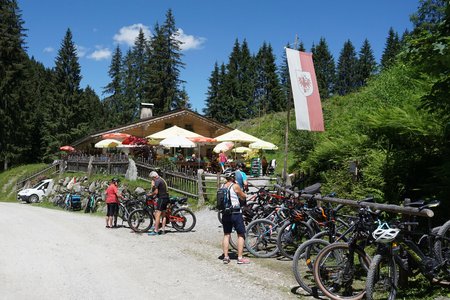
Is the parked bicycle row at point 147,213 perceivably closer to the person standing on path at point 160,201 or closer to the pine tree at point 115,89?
the person standing on path at point 160,201

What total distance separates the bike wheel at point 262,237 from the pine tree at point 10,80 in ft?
140

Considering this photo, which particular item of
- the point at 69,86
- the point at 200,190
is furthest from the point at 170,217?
the point at 69,86

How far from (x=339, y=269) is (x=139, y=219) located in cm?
841

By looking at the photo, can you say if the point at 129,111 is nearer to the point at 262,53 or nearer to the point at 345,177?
the point at 262,53

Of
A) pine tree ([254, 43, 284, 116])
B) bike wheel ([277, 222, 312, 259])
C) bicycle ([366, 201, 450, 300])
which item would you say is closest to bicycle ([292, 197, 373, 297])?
bicycle ([366, 201, 450, 300])

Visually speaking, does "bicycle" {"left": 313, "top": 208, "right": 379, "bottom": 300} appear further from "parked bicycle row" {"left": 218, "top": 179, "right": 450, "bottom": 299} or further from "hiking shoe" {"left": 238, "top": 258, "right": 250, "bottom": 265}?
"hiking shoe" {"left": 238, "top": 258, "right": 250, "bottom": 265}

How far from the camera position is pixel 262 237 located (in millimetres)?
9016

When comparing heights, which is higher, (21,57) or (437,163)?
(21,57)

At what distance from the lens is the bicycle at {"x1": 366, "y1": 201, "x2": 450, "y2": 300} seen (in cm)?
520

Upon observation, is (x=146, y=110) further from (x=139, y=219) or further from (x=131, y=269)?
(x=131, y=269)

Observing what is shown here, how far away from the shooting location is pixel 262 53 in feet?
300

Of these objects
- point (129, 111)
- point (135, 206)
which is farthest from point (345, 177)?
point (129, 111)

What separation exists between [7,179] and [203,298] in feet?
141

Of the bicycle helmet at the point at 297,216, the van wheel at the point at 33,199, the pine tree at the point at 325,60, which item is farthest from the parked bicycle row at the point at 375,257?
the pine tree at the point at 325,60
